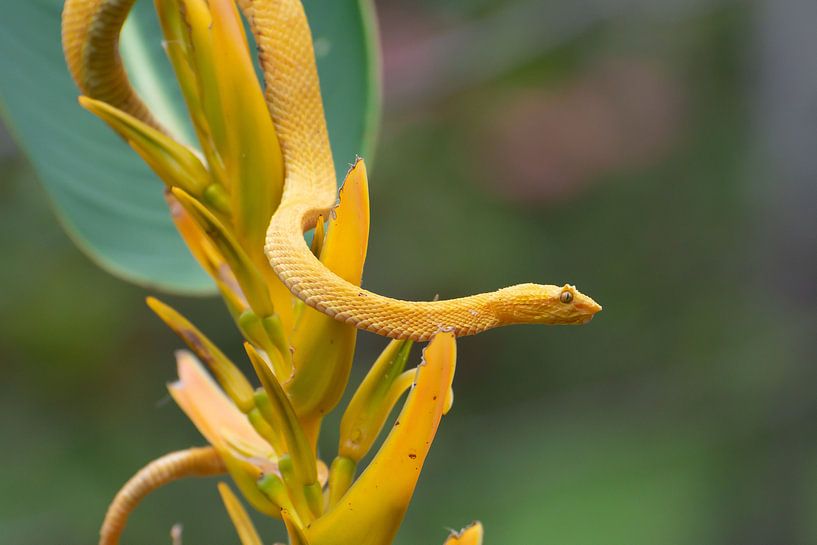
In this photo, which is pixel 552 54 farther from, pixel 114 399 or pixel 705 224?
pixel 114 399

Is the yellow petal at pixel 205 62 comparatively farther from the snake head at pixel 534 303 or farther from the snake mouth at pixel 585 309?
the snake mouth at pixel 585 309

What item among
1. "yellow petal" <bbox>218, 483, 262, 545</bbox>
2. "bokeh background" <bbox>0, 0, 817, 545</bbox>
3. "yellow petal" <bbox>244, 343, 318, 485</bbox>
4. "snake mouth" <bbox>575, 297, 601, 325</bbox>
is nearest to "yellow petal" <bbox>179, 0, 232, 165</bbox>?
"yellow petal" <bbox>244, 343, 318, 485</bbox>

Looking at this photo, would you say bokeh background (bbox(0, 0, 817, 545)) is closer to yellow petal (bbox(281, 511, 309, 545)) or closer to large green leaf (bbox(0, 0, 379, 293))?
large green leaf (bbox(0, 0, 379, 293))

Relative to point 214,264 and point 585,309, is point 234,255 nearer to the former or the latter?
point 214,264

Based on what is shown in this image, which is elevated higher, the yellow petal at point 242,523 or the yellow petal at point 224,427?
the yellow petal at point 224,427

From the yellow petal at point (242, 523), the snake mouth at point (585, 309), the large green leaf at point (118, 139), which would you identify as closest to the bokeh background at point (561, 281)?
the large green leaf at point (118, 139)

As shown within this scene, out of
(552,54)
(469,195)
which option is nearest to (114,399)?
(469,195)
